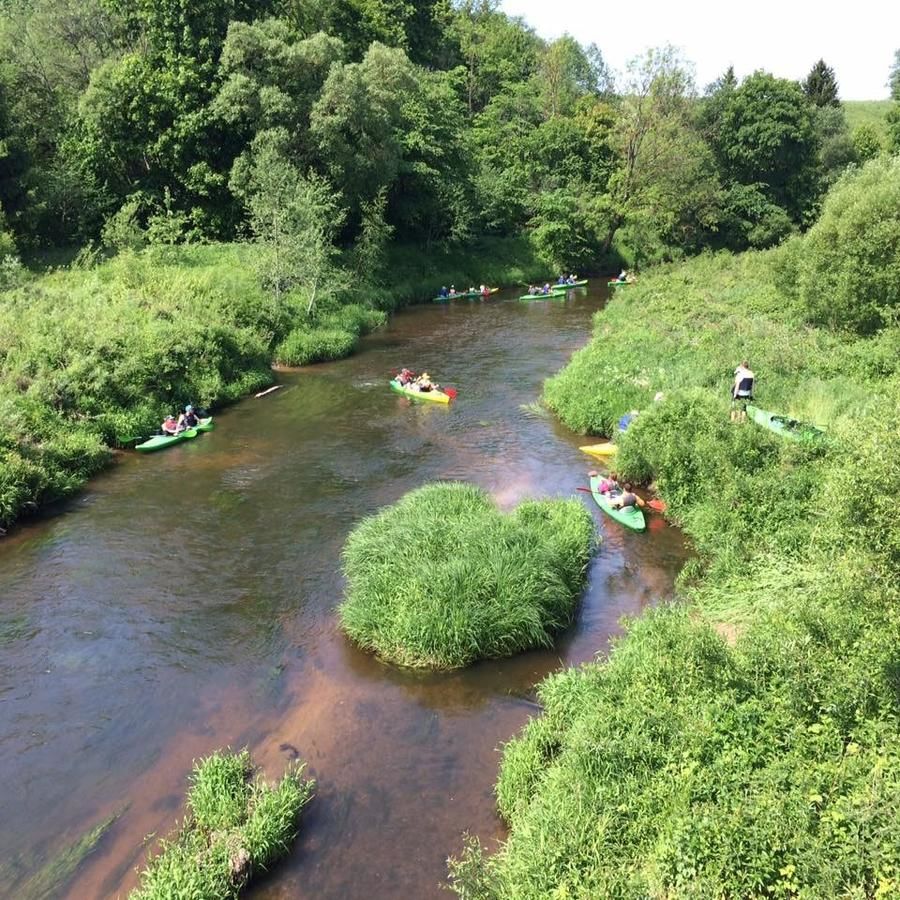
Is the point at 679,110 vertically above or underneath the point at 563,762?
above

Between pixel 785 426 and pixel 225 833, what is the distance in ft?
46.9

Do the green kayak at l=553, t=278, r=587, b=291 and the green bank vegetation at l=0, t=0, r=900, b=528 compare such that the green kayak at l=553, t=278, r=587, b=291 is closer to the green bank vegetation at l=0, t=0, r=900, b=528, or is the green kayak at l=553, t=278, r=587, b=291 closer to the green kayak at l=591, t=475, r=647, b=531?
the green bank vegetation at l=0, t=0, r=900, b=528

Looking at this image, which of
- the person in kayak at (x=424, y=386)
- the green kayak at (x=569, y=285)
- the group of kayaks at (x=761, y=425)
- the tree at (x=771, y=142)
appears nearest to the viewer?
the group of kayaks at (x=761, y=425)

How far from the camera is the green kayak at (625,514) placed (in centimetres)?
1584

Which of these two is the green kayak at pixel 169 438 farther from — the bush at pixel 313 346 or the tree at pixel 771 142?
the tree at pixel 771 142

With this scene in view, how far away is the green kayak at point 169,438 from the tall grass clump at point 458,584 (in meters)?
9.79

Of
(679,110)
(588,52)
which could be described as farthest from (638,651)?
(588,52)

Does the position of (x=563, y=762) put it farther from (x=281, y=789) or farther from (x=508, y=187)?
(x=508, y=187)

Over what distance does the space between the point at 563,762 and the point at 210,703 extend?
559 cm

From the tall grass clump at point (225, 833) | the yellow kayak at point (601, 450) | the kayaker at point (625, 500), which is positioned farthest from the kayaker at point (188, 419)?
the tall grass clump at point (225, 833)

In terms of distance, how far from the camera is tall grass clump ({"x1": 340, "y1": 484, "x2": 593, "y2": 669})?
11.6m

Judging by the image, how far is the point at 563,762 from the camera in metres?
8.55

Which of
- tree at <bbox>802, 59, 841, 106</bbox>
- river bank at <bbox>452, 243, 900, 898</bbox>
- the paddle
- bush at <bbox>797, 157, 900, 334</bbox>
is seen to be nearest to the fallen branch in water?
the paddle

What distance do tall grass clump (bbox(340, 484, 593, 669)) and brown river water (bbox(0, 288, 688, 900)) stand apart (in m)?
0.41
